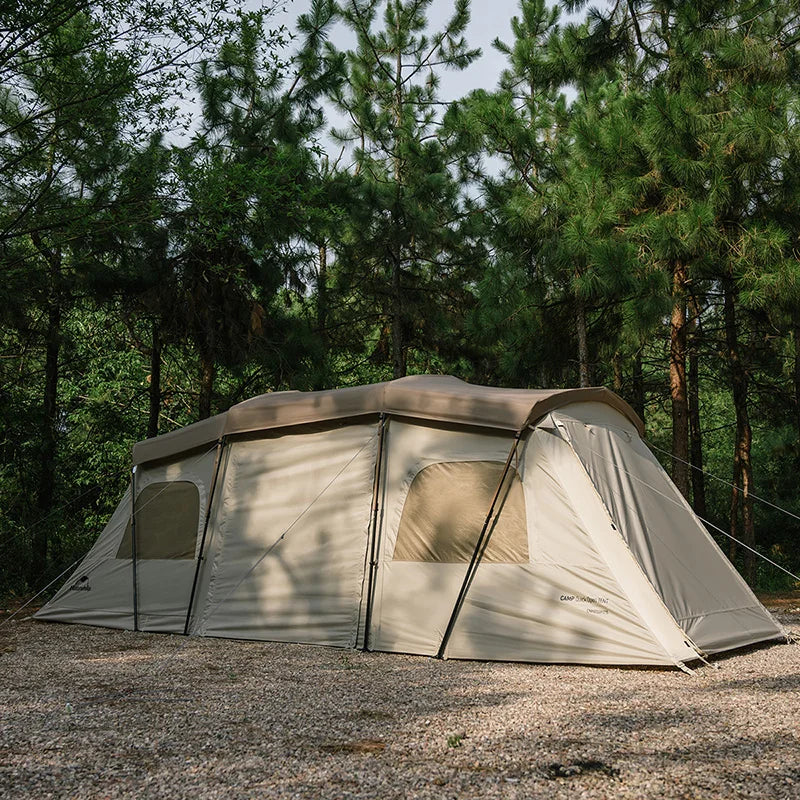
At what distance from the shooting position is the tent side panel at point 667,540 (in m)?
5.44

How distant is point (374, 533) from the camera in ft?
20.1

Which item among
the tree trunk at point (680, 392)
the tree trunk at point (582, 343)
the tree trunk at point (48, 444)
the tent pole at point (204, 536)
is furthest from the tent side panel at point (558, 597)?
the tree trunk at point (48, 444)

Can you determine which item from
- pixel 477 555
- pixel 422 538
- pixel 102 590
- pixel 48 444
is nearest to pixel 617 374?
pixel 48 444

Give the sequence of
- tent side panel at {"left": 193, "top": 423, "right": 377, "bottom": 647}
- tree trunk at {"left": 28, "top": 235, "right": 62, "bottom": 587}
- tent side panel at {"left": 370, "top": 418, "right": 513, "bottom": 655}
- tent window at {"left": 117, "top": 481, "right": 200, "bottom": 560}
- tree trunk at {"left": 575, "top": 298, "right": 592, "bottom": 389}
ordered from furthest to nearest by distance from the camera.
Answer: tree trunk at {"left": 575, "top": 298, "right": 592, "bottom": 389}, tree trunk at {"left": 28, "top": 235, "right": 62, "bottom": 587}, tent window at {"left": 117, "top": 481, "right": 200, "bottom": 560}, tent side panel at {"left": 193, "top": 423, "right": 377, "bottom": 647}, tent side panel at {"left": 370, "top": 418, "right": 513, "bottom": 655}

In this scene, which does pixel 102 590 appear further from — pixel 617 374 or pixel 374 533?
pixel 617 374

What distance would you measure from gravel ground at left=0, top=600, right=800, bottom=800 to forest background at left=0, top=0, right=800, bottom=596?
10.8 feet

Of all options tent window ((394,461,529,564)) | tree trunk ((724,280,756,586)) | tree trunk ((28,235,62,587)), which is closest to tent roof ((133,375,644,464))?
tent window ((394,461,529,564))

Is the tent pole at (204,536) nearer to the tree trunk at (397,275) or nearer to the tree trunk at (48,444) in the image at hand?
the tree trunk at (48,444)

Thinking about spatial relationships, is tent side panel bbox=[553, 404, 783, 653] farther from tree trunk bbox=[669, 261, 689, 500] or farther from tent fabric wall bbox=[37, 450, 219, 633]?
tree trunk bbox=[669, 261, 689, 500]

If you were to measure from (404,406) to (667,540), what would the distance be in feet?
6.61

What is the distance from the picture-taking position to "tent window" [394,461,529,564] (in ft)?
18.7

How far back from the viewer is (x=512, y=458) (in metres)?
5.79

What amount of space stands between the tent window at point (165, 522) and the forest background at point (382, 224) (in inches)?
129

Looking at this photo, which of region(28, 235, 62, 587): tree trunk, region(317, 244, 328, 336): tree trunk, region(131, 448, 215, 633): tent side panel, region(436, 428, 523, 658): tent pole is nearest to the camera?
region(436, 428, 523, 658): tent pole
